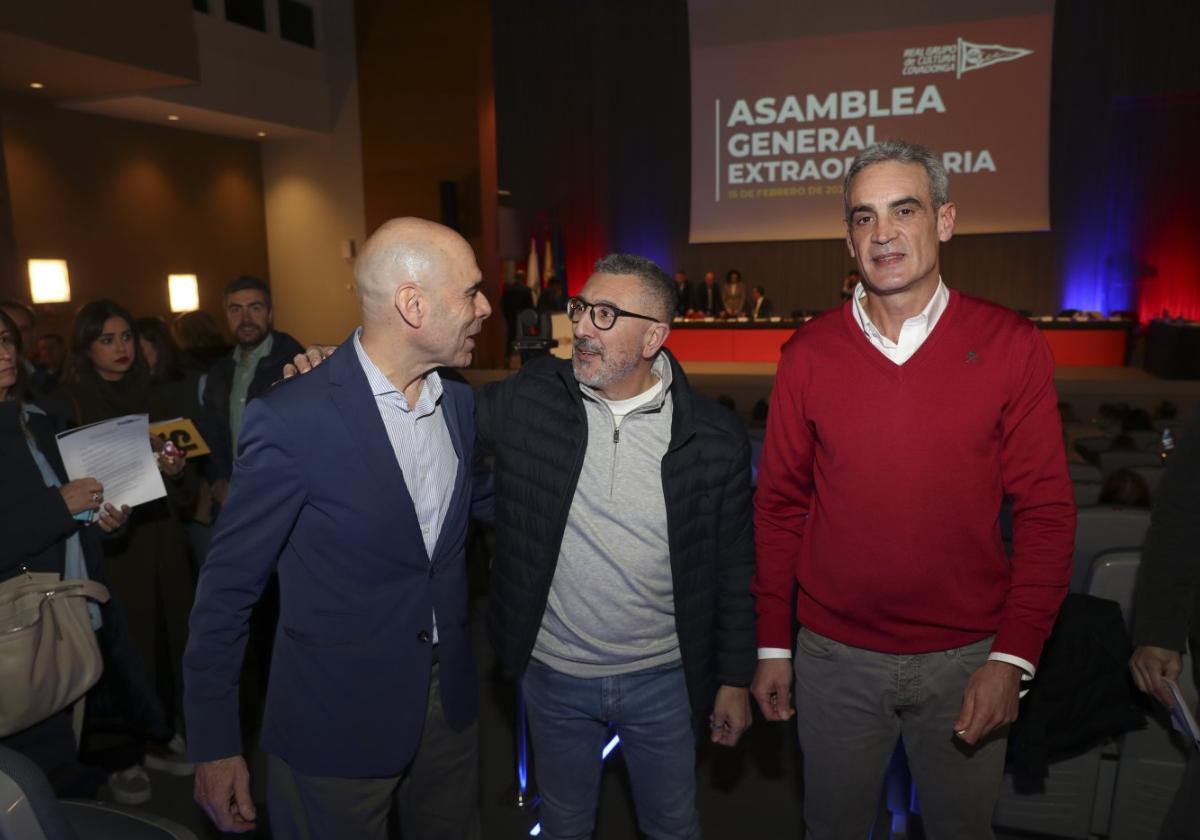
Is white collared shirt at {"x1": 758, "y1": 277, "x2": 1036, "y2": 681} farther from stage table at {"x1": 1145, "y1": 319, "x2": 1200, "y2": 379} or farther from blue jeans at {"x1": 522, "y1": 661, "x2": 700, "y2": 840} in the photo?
stage table at {"x1": 1145, "y1": 319, "x2": 1200, "y2": 379}

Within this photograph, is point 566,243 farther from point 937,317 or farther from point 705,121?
point 937,317

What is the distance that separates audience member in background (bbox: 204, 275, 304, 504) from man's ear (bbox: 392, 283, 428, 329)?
2.28 meters

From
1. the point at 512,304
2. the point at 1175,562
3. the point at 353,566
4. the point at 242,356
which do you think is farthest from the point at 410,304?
A: the point at 512,304

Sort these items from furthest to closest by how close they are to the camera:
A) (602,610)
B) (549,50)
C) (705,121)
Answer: (549,50) < (705,121) < (602,610)

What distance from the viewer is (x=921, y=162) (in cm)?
173

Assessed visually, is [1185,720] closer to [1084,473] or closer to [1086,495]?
[1086,495]

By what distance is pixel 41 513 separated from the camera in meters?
2.40

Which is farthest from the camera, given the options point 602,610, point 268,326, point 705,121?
point 705,121

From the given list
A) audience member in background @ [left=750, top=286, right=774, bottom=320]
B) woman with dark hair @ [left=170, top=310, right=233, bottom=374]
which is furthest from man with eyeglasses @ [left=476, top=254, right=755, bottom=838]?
audience member in background @ [left=750, top=286, right=774, bottom=320]

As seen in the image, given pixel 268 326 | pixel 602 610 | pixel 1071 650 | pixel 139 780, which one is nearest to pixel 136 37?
pixel 268 326

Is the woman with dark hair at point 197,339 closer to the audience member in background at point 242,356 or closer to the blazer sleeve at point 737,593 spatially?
the audience member in background at point 242,356

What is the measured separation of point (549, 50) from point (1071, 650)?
14895 mm

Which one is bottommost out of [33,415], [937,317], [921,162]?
[33,415]

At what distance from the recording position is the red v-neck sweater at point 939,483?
1.68 m
